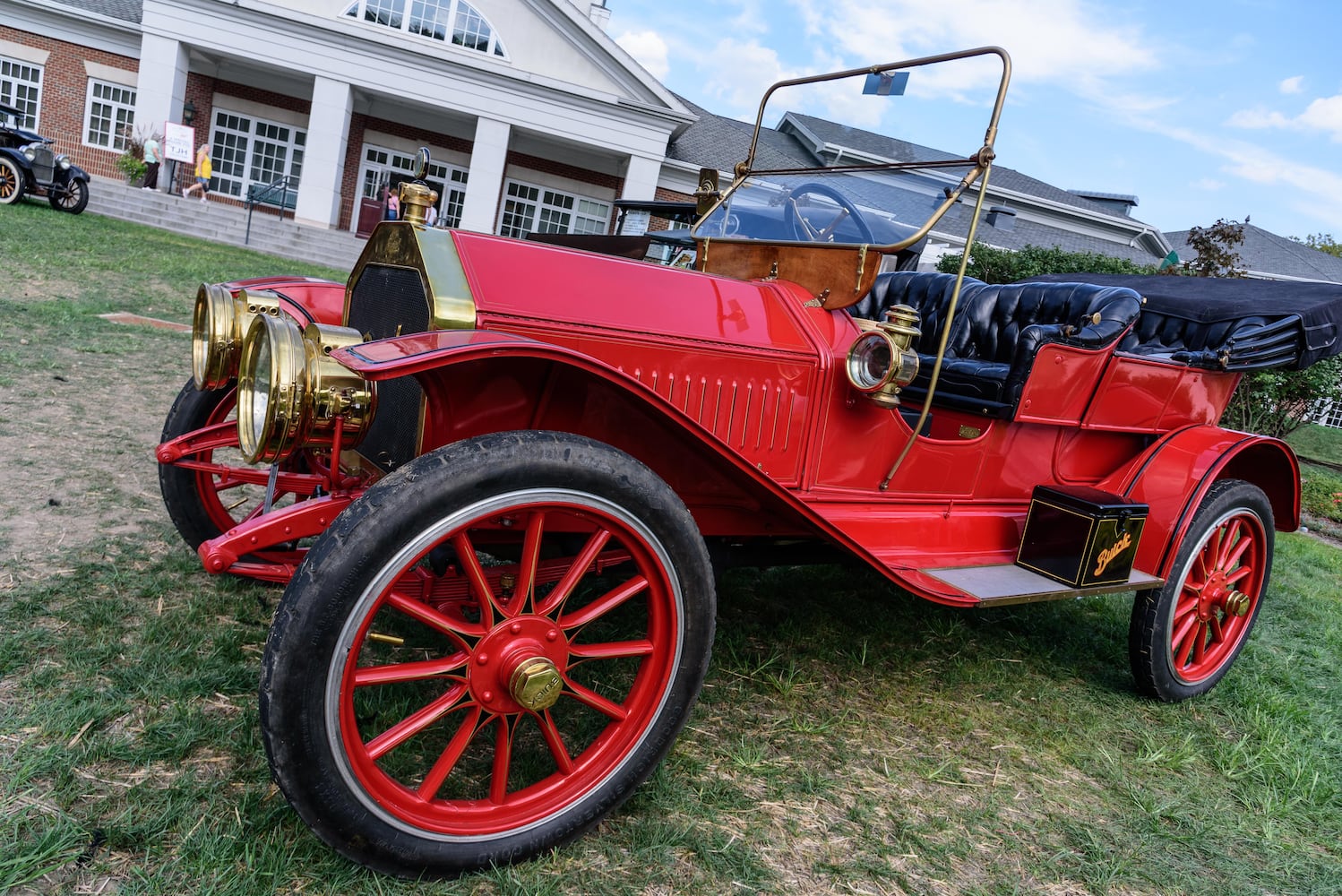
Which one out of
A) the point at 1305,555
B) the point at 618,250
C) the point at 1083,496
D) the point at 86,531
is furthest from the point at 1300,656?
the point at 86,531

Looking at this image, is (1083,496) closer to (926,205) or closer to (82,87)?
(926,205)

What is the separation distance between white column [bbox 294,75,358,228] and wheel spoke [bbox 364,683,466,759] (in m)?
17.9

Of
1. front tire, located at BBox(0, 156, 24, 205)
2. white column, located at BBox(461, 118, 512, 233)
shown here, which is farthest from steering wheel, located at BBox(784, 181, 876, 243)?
white column, located at BBox(461, 118, 512, 233)

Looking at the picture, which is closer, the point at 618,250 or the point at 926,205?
the point at 926,205

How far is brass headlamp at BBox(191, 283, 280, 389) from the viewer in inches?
88.6

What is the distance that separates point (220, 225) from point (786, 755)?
54.8 feet

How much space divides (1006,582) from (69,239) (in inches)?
433

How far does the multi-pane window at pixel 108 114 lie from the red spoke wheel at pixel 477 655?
22.4 meters

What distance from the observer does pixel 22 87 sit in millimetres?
19312

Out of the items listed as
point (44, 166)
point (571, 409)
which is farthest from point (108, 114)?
point (571, 409)

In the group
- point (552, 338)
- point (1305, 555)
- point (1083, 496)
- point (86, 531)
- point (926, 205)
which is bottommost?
point (86, 531)

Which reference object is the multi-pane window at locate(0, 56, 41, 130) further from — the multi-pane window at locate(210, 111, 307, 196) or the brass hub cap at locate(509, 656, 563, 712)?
the brass hub cap at locate(509, 656, 563, 712)

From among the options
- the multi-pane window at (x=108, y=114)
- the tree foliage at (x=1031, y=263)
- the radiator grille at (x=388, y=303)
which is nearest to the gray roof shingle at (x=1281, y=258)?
the tree foliage at (x=1031, y=263)

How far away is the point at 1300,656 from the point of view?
13.1 ft
